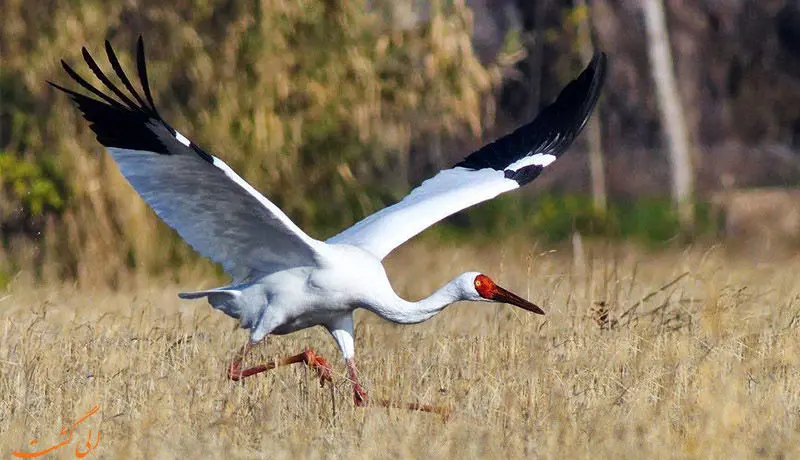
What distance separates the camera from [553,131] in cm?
938

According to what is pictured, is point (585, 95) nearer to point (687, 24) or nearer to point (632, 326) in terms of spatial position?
point (632, 326)

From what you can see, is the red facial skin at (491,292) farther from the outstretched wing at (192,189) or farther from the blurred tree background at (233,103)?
the blurred tree background at (233,103)

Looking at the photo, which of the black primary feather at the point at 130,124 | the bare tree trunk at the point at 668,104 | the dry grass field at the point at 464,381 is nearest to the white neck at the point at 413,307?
the dry grass field at the point at 464,381

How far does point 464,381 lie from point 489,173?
72.7 inches

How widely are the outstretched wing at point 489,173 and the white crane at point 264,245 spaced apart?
2 centimetres

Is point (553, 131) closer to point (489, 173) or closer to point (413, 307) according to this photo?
point (489, 173)

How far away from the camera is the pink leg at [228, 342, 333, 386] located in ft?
24.3

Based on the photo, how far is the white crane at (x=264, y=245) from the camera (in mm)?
7059

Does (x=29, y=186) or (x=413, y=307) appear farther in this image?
(x=29, y=186)

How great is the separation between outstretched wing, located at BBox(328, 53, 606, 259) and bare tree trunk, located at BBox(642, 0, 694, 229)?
822 cm

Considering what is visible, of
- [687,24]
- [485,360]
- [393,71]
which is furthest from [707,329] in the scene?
[687,24]

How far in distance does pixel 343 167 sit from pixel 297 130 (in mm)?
591

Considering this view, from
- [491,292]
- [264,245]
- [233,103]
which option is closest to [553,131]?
[491,292]

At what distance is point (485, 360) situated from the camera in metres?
7.82
